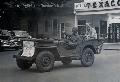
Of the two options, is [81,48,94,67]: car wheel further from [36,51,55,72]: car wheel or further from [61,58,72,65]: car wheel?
[36,51,55,72]: car wheel

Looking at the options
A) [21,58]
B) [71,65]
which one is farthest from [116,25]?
[71,65]

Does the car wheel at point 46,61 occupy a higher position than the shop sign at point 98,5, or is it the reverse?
the shop sign at point 98,5

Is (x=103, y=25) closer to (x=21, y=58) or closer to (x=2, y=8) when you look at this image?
(x=2, y=8)

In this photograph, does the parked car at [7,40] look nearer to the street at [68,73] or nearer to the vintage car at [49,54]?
the street at [68,73]

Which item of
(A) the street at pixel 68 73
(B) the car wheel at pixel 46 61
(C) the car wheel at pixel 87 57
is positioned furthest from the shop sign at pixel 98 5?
(C) the car wheel at pixel 87 57

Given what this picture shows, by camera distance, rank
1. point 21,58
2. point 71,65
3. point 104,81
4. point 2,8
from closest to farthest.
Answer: point 2,8 → point 104,81 → point 21,58 → point 71,65

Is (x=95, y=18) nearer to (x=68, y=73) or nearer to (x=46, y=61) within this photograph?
(x=68, y=73)

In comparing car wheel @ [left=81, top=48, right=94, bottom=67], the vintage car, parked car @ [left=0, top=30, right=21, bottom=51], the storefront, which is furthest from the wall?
car wheel @ [left=81, top=48, right=94, bottom=67]
